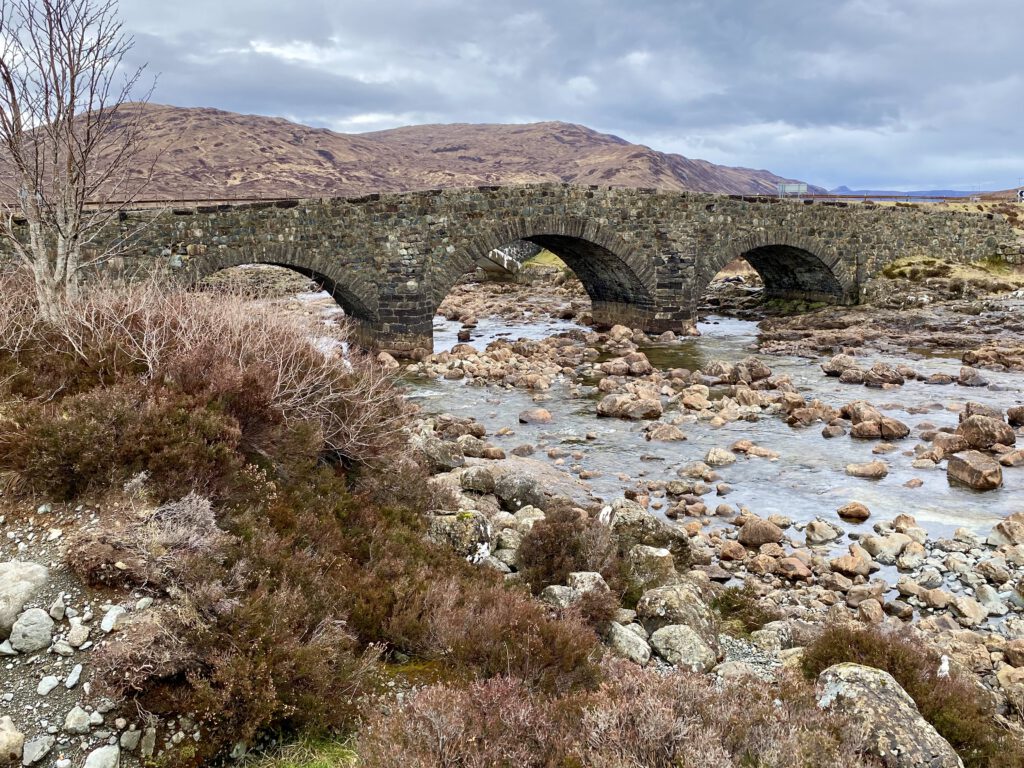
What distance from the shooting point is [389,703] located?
4.04 m

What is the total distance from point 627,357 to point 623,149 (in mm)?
141881

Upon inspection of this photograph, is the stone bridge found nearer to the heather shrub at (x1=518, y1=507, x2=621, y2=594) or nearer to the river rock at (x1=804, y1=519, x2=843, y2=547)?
the heather shrub at (x1=518, y1=507, x2=621, y2=594)

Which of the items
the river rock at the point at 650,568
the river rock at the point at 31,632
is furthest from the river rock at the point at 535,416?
the river rock at the point at 31,632

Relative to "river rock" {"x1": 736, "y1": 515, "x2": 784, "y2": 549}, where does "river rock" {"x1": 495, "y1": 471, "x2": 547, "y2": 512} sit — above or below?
above

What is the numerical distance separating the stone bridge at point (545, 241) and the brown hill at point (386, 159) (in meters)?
34.2

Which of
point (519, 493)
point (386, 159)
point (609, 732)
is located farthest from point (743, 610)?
point (386, 159)

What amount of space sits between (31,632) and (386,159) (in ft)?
449

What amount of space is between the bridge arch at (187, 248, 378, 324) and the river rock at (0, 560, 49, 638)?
15044 mm

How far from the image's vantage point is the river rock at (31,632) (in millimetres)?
3566

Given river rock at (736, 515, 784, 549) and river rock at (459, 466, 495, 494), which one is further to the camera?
river rock at (459, 466, 495, 494)

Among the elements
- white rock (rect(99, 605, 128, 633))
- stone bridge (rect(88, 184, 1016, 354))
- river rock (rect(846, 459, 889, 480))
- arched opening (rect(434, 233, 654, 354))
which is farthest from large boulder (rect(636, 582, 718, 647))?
arched opening (rect(434, 233, 654, 354))

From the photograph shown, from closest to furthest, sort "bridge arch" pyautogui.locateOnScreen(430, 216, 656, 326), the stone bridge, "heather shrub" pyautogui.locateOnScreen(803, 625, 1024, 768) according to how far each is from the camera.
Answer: "heather shrub" pyautogui.locateOnScreen(803, 625, 1024, 768), the stone bridge, "bridge arch" pyautogui.locateOnScreen(430, 216, 656, 326)

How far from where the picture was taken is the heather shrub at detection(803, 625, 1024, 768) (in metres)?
4.14

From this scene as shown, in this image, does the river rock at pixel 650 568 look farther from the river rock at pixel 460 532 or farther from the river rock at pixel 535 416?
the river rock at pixel 535 416
